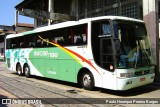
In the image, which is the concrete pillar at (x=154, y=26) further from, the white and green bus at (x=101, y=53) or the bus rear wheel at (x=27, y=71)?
the bus rear wheel at (x=27, y=71)

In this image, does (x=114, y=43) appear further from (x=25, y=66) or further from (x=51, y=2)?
(x=51, y=2)

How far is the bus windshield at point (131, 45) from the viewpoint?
1029 cm

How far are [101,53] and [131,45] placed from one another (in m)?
1.16

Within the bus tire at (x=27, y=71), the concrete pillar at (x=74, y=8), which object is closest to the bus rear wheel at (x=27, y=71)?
the bus tire at (x=27, y=71)

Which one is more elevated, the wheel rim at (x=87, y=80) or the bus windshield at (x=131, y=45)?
the bus windshield at (x=131, y=45)

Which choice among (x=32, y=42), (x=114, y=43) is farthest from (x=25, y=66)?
(x=114, y=43)

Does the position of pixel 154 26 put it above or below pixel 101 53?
above

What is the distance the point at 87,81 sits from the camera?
11961 mm

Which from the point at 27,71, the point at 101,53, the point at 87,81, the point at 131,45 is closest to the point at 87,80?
the point at 87,81

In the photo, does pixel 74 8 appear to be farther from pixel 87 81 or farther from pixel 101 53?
pixel 101 53

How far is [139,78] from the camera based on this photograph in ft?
35.3

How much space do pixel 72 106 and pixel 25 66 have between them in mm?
9958

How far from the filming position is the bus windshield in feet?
33.8

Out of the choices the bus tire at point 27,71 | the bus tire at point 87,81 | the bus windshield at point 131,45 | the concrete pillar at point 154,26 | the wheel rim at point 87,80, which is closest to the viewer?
the bus windshield at point 131,45
